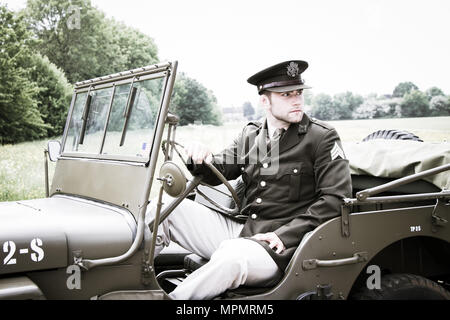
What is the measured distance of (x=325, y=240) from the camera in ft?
8.66

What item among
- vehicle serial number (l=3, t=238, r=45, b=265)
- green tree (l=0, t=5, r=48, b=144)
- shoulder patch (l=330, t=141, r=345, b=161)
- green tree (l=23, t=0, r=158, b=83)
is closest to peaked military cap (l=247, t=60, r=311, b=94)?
shoulder patch (l=330, t=141, r=345, b=161)

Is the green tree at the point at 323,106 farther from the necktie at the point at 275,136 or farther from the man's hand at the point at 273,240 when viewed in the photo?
the man's hand at the point at 273,240

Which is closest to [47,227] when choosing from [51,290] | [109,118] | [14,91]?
[51,290]

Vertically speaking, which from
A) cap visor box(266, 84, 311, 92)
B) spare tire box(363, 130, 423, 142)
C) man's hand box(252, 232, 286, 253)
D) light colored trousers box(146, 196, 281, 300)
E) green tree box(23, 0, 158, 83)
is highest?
green tree box(23, 0, 158, 83)

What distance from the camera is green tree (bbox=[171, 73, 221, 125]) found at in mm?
7430

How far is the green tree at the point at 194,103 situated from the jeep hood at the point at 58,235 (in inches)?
192

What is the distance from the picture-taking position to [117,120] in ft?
9.59

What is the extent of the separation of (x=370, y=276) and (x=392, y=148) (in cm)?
90

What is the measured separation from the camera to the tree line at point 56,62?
7.65 meters

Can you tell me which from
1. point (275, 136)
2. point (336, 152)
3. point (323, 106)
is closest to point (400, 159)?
point (336, 152)

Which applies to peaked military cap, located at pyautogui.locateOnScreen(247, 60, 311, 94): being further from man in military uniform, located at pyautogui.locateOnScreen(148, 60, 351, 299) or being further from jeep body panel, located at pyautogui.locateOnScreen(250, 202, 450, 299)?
jeep body panel, located at pyautogui.locateOnScreen(250, 202, 450, 299)

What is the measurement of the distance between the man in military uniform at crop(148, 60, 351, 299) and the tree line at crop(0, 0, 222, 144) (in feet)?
13.4

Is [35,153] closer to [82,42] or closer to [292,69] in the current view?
[82,42]

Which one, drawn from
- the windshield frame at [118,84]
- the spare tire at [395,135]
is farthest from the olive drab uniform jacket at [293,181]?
the spare tire at [395,135]
